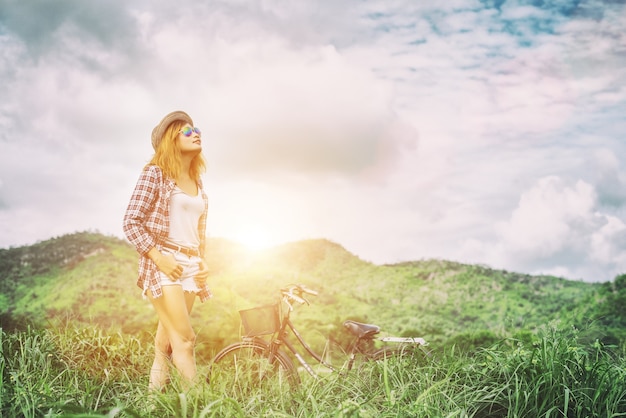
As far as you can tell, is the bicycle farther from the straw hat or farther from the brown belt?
the straw hat

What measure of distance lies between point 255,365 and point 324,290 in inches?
226

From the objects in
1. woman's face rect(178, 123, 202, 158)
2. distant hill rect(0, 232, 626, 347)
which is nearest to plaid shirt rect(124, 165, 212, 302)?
woman's face rect(178, 123, 202, 158)

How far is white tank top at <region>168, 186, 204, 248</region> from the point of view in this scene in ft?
12.6

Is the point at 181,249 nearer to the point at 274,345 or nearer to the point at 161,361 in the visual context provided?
the point at 161,361

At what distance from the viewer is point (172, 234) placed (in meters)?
3.85

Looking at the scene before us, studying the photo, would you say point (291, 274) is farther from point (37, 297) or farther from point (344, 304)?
point (37, 297)

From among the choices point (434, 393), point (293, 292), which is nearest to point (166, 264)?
point (293, 292)

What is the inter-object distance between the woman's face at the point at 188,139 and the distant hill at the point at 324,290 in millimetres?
3751

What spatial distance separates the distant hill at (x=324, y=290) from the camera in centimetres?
873

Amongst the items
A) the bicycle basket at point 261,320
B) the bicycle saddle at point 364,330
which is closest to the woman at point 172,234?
the bicycle basket at point 261,320

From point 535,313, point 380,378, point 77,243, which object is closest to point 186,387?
point 380,378

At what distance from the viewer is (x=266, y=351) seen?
4406 mm

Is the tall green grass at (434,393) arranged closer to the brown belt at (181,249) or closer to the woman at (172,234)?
the woman at (172,234)

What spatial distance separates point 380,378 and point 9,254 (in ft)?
35.0
